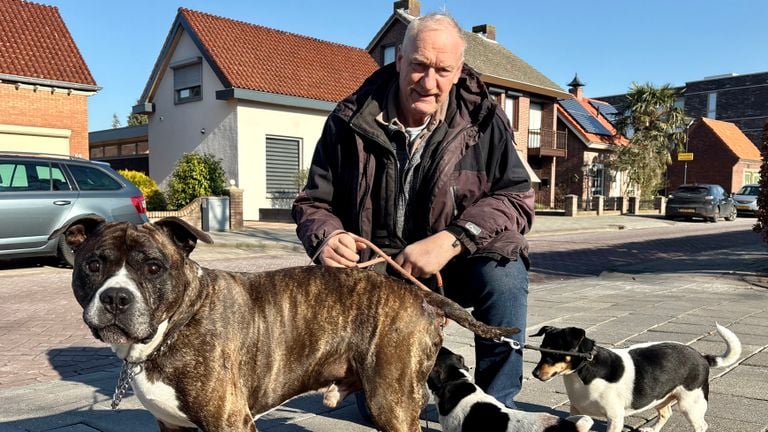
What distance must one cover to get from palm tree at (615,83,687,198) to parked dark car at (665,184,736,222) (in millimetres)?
5706

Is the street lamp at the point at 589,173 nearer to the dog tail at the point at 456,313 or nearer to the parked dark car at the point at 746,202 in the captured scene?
the parked dark car at the point at 746,202

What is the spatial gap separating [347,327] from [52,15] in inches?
812

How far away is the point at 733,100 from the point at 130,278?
5452 centimetres

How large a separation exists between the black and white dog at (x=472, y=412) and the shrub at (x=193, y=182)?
14.6 m

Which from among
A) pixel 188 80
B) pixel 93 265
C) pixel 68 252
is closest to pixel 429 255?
pixel 93 265

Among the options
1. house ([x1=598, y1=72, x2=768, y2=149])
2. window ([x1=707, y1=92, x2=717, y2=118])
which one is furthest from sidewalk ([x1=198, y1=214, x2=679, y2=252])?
window ([x1=707, y1=92, x2=717, y2=118])

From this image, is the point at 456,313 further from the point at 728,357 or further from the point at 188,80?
the point at 188,80

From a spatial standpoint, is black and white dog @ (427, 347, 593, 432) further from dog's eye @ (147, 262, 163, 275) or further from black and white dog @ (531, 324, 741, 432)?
dog's eye @ (147, 262, 163, 275)

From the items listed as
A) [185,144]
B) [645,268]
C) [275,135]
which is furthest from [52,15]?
[645,268]

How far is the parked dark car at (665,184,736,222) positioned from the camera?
25.2 m

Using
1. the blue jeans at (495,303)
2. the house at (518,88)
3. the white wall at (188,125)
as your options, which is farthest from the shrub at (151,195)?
the blue jeans at (495,303)

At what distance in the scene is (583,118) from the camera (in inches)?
1377

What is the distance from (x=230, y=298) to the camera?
7.90 feet

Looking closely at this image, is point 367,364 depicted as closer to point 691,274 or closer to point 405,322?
point 405,322
